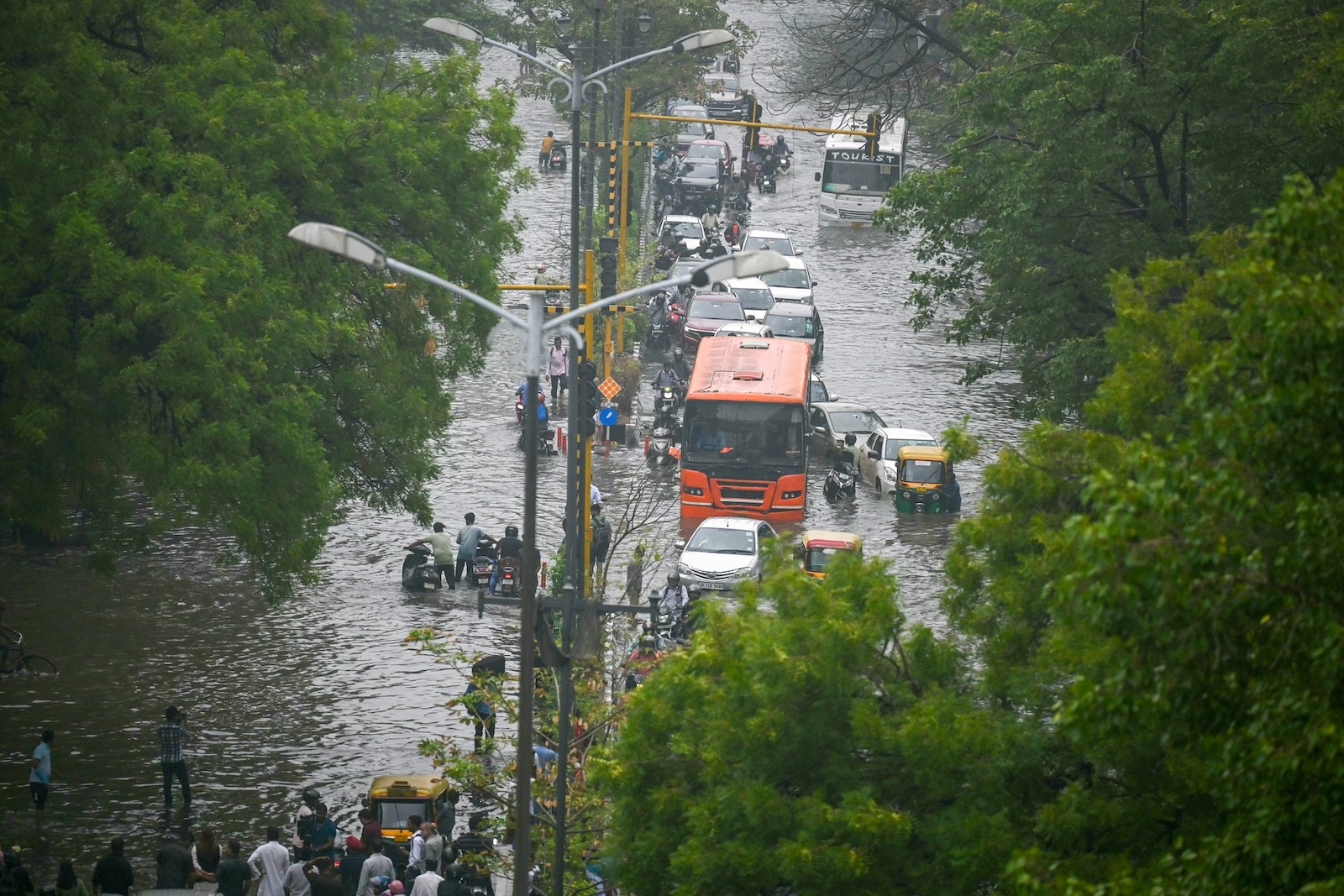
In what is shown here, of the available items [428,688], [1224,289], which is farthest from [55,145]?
[1224,289]

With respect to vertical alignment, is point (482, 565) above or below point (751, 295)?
below

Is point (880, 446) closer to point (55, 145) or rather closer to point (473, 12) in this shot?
point (55, 145)

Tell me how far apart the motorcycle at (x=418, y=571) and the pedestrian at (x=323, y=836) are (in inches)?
413

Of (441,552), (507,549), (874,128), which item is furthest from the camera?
(874,128)

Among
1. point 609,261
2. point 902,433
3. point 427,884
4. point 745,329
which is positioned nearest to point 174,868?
point 427,884

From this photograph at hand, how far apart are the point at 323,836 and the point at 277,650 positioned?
8.22 m

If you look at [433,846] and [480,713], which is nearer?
[433,846]

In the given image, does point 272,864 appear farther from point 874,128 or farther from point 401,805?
point 874,128

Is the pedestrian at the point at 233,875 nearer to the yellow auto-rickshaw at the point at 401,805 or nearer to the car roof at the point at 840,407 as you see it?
the yellow auto-rickshaw at the point at 401,805

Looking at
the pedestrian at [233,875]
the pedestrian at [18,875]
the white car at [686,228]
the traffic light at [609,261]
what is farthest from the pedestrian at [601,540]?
the white car at [686,228]

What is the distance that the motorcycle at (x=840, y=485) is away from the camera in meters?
35.9

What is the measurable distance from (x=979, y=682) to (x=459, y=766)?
17.5ft

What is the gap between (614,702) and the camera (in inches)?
722

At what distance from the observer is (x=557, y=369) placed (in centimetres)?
4125
